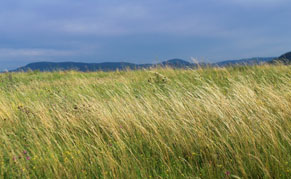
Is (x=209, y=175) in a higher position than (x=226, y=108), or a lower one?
lower

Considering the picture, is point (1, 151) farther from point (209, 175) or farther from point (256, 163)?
point (256, 163)

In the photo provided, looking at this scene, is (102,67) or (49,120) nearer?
(49,120)

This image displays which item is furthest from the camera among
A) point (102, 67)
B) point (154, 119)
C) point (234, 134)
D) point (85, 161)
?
point (102, 67)

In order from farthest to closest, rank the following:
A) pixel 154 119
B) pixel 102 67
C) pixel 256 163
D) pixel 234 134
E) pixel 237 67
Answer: pixel 102 67
pixel 237 67
pixel 154 119
pixel 234 134
pixel 256 163

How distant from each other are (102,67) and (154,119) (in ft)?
45.3

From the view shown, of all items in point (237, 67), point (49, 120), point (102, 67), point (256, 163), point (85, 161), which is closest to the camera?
point (256, 163)

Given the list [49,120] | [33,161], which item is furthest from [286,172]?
Answer: [49,120]

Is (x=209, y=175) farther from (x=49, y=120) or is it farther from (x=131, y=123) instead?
(x=49, y=120)

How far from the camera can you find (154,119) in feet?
14.3

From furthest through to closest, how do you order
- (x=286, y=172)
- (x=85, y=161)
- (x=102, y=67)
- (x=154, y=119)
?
(x=102, y=67) < (x=154, y=119) < (x=85, y=161) < (x=286, y=172)

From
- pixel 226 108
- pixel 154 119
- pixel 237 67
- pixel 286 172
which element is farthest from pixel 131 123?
pixel 237 67

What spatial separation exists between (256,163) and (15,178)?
2896 mm

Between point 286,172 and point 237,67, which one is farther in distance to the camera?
point 237,67

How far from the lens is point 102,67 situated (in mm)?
17672
